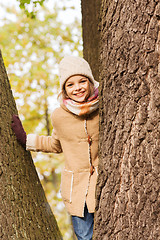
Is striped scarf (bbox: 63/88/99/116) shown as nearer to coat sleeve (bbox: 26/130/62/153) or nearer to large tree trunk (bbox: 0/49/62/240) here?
coat sleeve (bbox: 26/130/62/153)

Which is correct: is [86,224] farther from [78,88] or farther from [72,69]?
[72,69]

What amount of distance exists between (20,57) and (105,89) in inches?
429

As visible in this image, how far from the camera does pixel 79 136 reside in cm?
241

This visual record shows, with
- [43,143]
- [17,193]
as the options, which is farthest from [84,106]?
[17,193]

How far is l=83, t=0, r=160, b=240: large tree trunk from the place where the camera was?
1546 millimetres

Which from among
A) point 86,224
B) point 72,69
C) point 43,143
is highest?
point 72,69

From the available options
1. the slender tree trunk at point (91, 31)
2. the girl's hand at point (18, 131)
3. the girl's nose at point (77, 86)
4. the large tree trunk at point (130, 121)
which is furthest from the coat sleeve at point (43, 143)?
the slender tree trunk at point (91, 31)

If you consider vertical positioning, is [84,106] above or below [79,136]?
above

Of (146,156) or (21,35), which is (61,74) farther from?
(21,35)

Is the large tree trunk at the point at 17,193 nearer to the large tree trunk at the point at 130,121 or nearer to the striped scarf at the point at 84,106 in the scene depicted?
the striped scarf at the point at 84,106

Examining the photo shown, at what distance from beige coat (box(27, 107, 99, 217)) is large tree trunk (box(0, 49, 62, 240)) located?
0.29m

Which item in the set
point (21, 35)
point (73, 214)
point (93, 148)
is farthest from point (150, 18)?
point (21, 35)

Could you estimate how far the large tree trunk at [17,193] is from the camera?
2.26 meters

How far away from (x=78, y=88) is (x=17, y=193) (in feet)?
3.40
